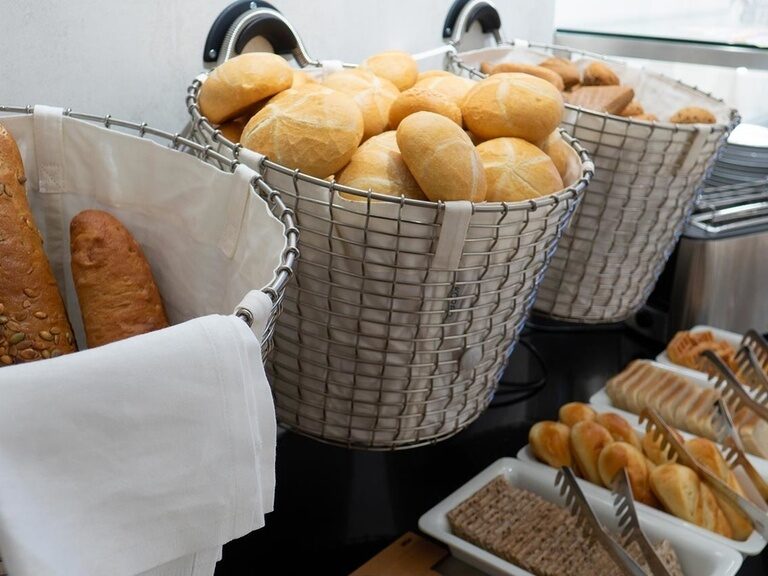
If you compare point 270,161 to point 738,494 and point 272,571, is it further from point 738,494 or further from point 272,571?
point 738,494

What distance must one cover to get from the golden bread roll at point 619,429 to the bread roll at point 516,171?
35cm

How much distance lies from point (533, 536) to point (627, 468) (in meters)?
0.13

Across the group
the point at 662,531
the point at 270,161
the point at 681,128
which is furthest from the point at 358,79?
the point at 662,531

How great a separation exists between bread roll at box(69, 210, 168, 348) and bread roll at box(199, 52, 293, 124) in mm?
121

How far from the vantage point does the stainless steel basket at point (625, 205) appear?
29.3 inches

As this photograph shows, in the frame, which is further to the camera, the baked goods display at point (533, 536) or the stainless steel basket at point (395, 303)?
the baked goods display at point (533, 536)

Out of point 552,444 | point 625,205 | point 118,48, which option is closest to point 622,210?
point 625,205

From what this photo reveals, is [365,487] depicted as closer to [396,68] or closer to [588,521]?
[588,521]

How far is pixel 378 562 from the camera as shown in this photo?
0.65 metres

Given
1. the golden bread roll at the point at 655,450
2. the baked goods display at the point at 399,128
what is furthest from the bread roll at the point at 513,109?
the golden bread roll at the point at 655,450

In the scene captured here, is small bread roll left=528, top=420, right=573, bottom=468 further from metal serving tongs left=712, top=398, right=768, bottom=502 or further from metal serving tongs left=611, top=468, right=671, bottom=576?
metal serving tongs left=712, top=398, right=768, bottom=502

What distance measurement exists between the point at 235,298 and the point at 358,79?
0.71 ft

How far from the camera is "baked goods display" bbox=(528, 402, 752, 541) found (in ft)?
2.39

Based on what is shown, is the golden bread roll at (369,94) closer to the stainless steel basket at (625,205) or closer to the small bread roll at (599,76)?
the stainless steel basket at (625,205)
